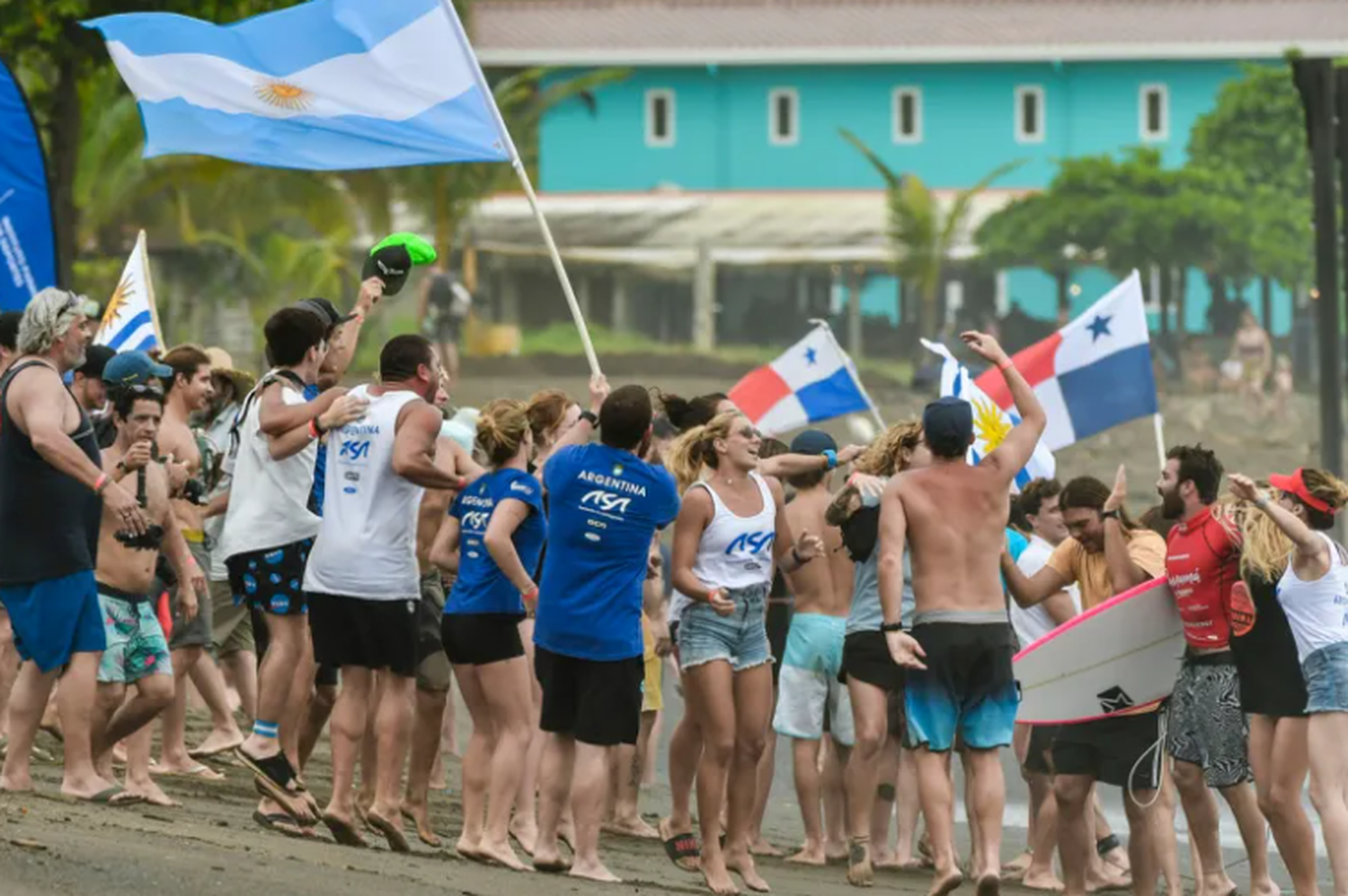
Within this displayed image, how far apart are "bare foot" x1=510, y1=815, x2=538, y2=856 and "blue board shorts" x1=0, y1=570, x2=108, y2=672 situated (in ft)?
6.28

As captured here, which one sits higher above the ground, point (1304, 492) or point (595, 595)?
point (1304, 492)

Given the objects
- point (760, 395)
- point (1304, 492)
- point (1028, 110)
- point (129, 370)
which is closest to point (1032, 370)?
point (760, 395)

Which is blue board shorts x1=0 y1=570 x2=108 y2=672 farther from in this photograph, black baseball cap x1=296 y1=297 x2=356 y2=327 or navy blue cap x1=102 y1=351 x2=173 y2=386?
black baseball cap x1=296 y1=297 x2=356 y2=327

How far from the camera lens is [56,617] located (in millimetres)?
10039

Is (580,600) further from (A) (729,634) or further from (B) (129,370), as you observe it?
(B) (129,370)

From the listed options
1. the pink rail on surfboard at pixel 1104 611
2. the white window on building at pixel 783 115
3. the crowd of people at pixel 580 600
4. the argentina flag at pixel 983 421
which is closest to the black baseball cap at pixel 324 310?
the crowd of people at pixel 580 600

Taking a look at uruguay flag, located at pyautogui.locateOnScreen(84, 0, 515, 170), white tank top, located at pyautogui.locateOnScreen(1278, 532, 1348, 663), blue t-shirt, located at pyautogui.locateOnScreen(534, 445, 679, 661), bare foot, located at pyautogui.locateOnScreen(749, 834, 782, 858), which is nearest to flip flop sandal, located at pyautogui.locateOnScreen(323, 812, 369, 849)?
blue t-shirt, located at pyautogui.locateOnScreen(534, 445, 679, 661)

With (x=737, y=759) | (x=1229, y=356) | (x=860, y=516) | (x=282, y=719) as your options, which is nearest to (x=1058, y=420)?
(x=860, y=516)

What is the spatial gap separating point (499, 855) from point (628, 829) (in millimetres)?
2521

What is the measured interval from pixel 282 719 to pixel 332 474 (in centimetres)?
100

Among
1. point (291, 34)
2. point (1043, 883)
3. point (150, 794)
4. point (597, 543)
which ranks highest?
point (291, 34)

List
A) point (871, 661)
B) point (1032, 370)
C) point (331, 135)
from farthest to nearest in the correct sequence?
point (1032, 370) < point (331, 135) < point (871, 661)

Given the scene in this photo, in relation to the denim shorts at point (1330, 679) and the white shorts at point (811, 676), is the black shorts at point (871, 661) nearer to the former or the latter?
the white shorts at point (811, 676)

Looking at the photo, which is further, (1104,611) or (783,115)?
(783,115)
